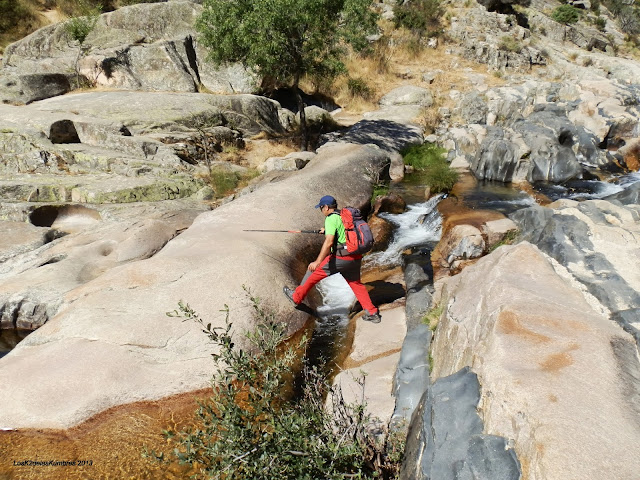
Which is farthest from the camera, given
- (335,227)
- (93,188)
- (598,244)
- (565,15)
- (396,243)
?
(565,15)

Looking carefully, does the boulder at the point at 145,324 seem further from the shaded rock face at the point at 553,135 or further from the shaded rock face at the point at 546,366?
the shaded rock face at the point at 553,135

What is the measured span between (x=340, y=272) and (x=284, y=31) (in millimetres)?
11562

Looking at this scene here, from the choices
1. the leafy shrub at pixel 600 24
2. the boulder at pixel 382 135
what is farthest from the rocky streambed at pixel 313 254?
the leafy shrub at pixel 600 24

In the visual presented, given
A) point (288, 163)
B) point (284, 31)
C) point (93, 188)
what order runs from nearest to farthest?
point (93, 188) → point (288, 163) → point (284, 31)

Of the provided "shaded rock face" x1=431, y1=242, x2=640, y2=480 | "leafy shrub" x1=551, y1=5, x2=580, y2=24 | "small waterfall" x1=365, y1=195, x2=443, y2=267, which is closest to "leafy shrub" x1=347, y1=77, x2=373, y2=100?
"small waterfall" x1=365, y1=195, x2=443, y2=267

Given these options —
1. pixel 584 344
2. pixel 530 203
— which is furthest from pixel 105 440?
pixel 530 203

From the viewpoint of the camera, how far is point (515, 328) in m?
3.86

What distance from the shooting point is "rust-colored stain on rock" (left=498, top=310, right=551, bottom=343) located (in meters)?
3.72

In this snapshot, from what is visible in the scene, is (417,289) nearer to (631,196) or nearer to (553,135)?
(631,196)

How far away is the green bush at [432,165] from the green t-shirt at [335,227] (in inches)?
320

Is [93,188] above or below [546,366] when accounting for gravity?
below

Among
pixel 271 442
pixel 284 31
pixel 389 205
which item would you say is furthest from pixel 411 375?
pixel 284 31

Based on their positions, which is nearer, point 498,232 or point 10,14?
point 498,232

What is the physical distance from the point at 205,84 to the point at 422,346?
21287 mm
